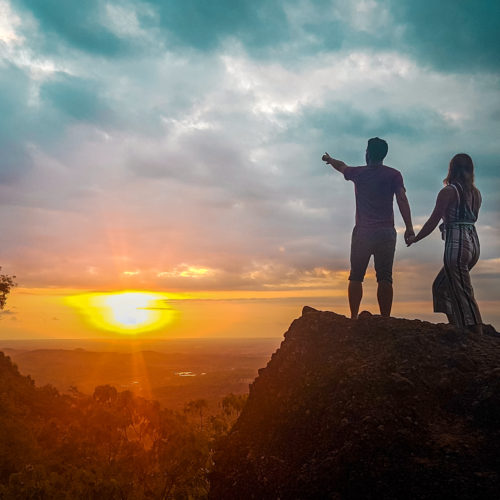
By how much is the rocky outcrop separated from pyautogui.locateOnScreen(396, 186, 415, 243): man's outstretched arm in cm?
157

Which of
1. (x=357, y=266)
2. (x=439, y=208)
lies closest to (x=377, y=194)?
(x=439, y=208)

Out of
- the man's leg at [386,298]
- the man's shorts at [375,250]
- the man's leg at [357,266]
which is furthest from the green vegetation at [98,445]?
the man's shorts at [375,250]

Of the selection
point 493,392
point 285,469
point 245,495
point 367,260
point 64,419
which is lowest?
point 64,419

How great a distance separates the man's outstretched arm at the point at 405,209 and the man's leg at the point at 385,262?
0.24 m

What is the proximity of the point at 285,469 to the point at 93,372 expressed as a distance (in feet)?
633

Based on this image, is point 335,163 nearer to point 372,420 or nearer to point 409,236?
point 409,236

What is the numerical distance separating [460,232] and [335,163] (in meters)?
2.44

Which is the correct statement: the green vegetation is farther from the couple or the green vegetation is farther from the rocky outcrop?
the couple

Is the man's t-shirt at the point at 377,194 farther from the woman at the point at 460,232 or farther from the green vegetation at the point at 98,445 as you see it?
the green vegetation at the point at 98,445

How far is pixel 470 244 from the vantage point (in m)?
6.62

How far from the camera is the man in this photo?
7289 millimetres

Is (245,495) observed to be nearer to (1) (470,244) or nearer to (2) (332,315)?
(2) (332,315)

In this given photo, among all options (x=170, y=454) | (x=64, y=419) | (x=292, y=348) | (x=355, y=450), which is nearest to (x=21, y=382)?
(x=64, y=419)

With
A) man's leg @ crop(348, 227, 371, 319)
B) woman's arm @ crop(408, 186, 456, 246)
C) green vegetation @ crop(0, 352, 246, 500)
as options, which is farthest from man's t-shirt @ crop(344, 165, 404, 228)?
green vegetation @ crop(0, 352, 246, 500)
